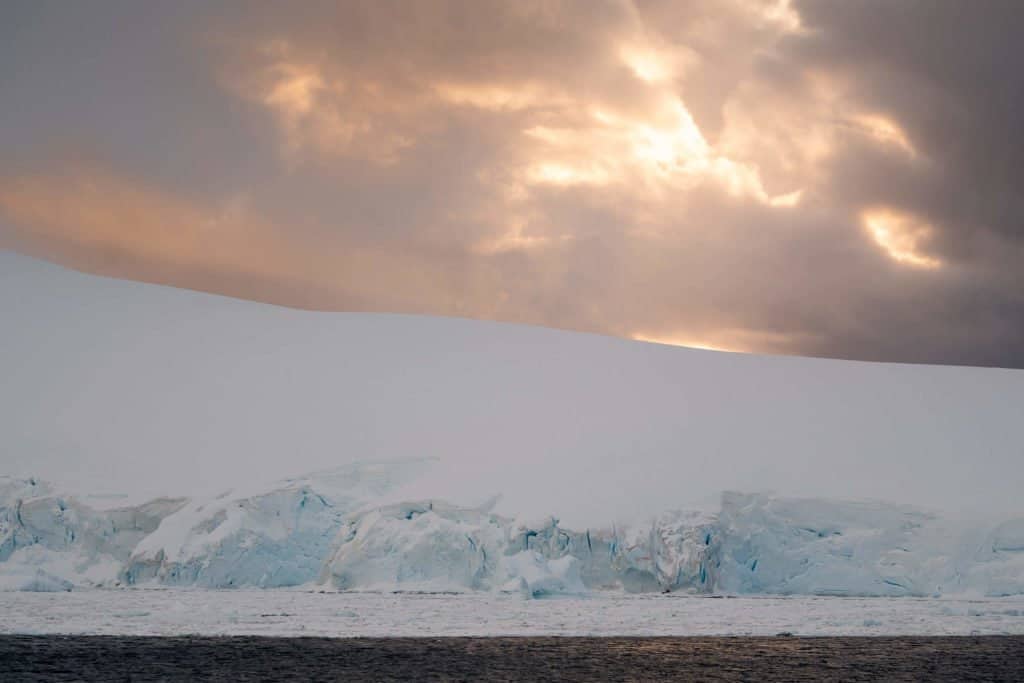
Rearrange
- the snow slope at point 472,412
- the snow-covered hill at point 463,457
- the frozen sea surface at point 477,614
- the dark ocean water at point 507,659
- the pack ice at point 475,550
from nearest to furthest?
1. the dark ocean water at point 507,659
2. the frozen sea surface at point 477,614
3. the pack ice at point 475,550
4. the snow-covered hill at point 463,457
5. the snow slope at point 472,412

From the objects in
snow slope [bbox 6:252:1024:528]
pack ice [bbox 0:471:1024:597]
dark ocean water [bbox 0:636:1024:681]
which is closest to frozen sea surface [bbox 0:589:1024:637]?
pack ice [bbox 0:471:1024:597]

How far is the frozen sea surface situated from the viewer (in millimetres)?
17453

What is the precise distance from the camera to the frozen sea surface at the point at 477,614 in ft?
57.3

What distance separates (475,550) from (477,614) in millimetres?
3580

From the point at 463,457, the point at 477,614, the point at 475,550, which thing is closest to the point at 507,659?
the point at 477,614

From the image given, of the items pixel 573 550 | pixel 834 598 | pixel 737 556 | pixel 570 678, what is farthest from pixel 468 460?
pixel 570 678

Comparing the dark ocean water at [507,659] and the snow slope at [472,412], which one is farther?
the snow slope at [472,412]

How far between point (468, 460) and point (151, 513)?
26.3 feet

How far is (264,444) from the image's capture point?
31.4m

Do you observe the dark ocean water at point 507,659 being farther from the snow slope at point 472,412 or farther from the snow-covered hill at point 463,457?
the snow slope at point 472,412

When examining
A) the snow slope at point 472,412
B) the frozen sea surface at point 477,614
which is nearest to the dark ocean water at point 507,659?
the frozen sea surface at point 477,614

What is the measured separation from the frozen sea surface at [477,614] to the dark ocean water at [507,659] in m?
0.81

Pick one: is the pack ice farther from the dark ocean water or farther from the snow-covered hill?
the dark ocean water

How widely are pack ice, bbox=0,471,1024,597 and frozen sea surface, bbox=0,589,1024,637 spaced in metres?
0.52
